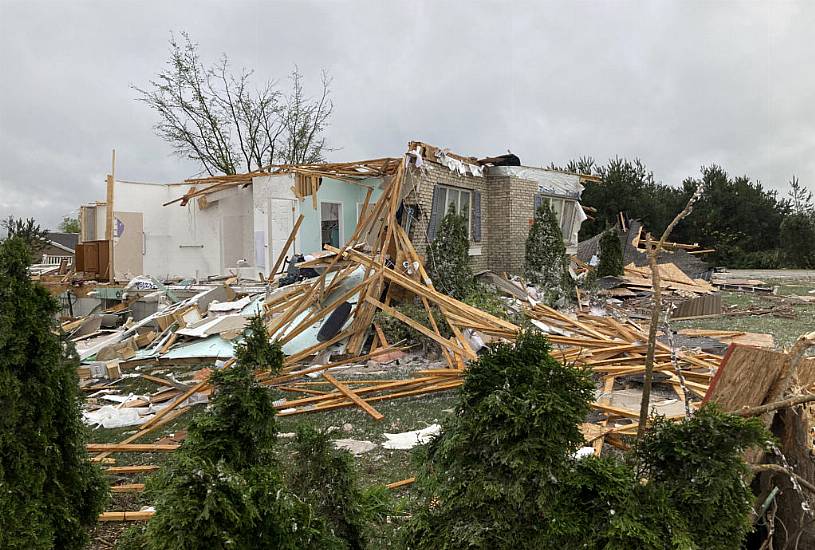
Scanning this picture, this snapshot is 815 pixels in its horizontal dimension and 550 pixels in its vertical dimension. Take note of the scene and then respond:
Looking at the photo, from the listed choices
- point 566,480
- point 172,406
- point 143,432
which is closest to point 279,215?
point 172,406

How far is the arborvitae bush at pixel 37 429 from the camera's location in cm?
274

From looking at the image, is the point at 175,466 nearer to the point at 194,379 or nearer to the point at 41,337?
the point at 41,337

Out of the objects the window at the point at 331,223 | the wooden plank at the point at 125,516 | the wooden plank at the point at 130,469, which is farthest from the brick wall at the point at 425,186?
the wooden plank at the point at 125,516

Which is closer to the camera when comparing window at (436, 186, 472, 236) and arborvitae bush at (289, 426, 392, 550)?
arborvitae bush at (289, 426, 392, 550)

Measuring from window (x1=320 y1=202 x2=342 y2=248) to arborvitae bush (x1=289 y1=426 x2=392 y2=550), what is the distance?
13.9 meters

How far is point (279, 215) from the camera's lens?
15.4m

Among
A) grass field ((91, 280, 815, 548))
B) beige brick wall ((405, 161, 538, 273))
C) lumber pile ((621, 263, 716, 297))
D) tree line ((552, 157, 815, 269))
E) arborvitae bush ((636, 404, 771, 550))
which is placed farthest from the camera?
tree line ((552, 157, 815, 269))

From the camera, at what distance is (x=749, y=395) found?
2.88 metres

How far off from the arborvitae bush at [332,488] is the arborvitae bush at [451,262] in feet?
30.3

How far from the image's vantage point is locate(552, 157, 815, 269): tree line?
109 feet

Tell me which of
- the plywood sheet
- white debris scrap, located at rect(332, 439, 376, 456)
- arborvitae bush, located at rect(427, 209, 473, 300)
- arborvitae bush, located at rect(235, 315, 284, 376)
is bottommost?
white debris scrap, located at rect(332, 439, 376, 456)

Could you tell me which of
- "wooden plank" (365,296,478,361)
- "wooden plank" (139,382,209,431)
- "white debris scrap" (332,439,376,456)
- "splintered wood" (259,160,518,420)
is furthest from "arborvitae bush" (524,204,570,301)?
"white debris scrap" (332,439,376,456)

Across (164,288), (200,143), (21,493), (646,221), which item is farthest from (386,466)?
(646,221)

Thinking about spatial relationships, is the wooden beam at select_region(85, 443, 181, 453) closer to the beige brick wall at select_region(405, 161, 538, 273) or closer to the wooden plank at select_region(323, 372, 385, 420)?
the wooden plank at select_region(323, 372, 385, 420)
